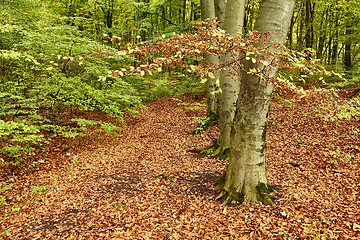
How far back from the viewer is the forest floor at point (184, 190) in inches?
181

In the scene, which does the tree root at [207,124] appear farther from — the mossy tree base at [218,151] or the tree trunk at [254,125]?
the tree trunk at [254,125]

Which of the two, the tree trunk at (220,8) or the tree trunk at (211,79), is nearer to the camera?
the tree trunk at (220,8)

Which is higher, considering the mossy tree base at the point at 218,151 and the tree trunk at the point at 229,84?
the tree trunk at the point at 229,84

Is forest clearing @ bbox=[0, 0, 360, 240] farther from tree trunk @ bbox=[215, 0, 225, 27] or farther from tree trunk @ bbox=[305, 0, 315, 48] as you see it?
tree trunk @ bbox=[305, 0, 315, 48]

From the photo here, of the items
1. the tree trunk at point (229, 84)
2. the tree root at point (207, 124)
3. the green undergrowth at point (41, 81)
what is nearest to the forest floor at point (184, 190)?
A: the tree root at point (207, 124)

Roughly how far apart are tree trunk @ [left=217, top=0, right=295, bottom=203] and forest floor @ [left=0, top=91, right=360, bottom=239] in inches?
12.4

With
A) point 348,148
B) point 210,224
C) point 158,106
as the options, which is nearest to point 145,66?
point 210,224

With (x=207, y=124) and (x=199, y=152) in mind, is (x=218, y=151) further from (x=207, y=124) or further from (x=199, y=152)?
(x=207, y=124)

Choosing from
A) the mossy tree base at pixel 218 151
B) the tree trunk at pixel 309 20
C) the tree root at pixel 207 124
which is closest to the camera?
the mossy tree base at pixel 218 151

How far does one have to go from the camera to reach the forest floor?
4598 millimetres

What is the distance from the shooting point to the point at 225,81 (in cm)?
753

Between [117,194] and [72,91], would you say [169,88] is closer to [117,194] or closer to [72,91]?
[72,91]

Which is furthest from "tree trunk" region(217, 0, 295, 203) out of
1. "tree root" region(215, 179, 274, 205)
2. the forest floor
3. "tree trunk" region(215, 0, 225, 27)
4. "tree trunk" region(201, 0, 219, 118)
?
"tree trunk" region(201, 0, 219, 118)

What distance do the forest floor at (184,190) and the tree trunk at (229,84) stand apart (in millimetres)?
917
